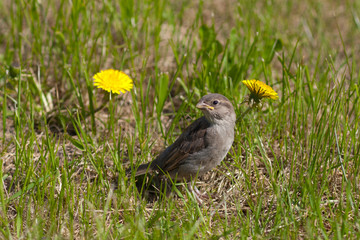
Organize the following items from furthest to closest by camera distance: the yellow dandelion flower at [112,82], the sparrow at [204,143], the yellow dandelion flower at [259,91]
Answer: the yellow dandelion flower at [112,82] < the sparrow at [204,143] < the yellow dandelion flower at [259,91]

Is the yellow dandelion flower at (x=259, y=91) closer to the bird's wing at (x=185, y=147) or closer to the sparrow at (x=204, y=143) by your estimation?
the sparrow at (x=204, y=143)

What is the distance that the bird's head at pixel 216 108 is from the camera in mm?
4031

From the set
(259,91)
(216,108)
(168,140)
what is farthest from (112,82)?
(259,91)

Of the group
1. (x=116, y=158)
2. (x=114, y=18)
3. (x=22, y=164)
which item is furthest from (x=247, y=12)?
(x=22, y=164)

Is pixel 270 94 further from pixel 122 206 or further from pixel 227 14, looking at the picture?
pixel 227 14

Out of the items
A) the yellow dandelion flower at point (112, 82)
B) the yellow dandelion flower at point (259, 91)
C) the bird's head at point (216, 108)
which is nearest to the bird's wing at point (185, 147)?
the bird's head at point (216, 108)

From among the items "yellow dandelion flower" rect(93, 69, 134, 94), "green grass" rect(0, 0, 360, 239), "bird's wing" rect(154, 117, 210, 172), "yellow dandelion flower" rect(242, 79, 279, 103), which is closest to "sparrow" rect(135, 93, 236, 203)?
"bird's wing" rect(154, 117, 210, 172)

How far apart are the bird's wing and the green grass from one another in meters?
0.26

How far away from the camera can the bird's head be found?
403 centimetres

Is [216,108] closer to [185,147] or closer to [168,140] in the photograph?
[185,147]

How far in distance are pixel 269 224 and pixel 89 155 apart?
1.61 metres

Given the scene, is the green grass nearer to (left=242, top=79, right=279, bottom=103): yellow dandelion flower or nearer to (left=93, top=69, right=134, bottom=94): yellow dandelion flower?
(left=93, top=69, right=134, bottom=94): yellow dandelion flower

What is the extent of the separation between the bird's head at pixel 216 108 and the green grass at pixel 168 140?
32cm

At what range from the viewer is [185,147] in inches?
161
